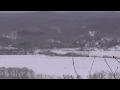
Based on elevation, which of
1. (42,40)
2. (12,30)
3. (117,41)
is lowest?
(117,41)

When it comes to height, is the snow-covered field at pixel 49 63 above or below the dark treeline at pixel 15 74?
above

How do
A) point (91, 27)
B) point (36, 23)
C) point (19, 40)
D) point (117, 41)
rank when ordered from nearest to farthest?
point (117, 41)
point (19, 40)
point (91, 27)
point (36, 23)

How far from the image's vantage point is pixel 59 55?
7.41 feet

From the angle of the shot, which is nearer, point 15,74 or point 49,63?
point 15,74

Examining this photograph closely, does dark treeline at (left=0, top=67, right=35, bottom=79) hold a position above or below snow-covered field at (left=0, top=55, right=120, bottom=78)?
below

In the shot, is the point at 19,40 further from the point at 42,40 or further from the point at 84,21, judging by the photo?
the point at 84,21

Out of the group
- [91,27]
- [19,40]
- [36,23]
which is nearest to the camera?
[19,40]

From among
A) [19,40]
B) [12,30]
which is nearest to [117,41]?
[19,40]

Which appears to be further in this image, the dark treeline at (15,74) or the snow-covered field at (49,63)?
the snow-covered field at (49,63)

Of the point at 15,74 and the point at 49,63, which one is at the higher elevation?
the point at 49,63

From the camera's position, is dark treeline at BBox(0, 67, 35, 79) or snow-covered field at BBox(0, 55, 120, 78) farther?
snow-covered field at BBox(0, 55, 120, 78)

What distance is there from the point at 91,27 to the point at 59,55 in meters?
0.58
